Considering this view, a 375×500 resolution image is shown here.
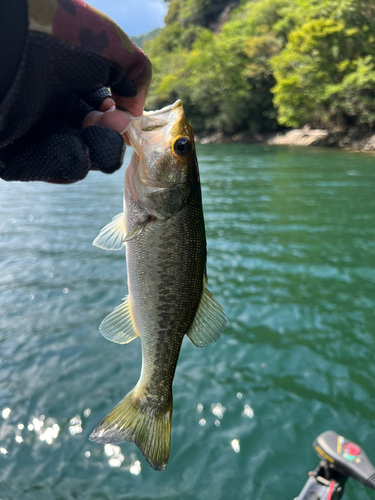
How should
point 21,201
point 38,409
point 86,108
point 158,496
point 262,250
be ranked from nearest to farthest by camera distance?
point 86,108 → point 158,496 → point 38,409 → point 262,250 → point 21,201

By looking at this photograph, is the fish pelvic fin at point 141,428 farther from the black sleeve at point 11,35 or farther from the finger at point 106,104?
the black sleeve at point 11,35

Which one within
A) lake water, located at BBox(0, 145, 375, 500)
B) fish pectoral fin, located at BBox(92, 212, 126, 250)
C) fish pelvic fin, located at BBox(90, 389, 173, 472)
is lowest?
lake water, located at BBox(0, 145, 375, 500)

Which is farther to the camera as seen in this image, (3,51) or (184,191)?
(184,191)

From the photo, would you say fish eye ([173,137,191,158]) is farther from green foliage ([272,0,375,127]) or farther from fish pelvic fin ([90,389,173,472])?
green foliage ([272,0,375,127])

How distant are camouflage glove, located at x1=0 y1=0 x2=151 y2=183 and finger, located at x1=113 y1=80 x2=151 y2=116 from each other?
31mm

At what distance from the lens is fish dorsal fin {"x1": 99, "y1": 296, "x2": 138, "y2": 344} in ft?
8.57

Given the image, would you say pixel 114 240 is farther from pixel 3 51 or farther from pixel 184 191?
pixel 3 51

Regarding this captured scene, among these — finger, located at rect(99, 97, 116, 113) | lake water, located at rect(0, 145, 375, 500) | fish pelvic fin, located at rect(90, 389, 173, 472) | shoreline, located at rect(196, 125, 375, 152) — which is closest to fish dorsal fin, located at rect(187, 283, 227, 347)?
fish pelvic fin, located at rect(90, 389, 173, 472)

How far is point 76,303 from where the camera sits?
7.00 m

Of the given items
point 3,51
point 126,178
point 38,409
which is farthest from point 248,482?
point 3,51

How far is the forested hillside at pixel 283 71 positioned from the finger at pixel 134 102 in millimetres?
30961

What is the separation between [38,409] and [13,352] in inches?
54.1

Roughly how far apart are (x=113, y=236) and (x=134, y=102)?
87 cm

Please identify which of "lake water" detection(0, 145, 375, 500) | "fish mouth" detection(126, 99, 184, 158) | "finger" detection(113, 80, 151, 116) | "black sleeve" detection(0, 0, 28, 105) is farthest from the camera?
"lake water" detection(0, 145, 375, 500)
